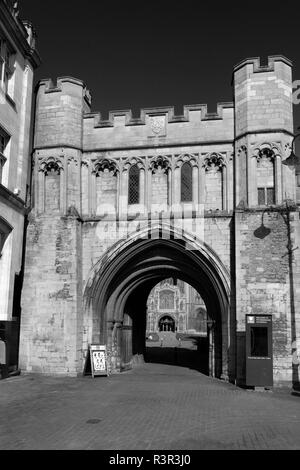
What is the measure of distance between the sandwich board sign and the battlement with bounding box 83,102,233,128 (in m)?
8.05

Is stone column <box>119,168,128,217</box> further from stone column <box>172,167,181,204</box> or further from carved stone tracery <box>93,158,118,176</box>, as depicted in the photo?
stone column <box>172,167,181,204</box>

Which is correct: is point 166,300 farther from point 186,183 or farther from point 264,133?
point 264,133

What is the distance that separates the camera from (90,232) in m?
17.9

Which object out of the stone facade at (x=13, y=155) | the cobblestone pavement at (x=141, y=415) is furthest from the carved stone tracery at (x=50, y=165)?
the cobblestone pavement at (x=141, y=415)

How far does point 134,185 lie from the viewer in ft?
60.1

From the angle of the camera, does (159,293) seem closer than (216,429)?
No

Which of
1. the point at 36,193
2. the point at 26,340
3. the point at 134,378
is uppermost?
the point at 36,193

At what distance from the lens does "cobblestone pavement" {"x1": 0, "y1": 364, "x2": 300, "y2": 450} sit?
26.8 feet

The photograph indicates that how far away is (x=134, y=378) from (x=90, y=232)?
17.4 feet

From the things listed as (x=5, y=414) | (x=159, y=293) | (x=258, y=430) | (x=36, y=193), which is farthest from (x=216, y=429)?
(x=159, y=293)

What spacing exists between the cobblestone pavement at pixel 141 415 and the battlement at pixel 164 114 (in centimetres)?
911

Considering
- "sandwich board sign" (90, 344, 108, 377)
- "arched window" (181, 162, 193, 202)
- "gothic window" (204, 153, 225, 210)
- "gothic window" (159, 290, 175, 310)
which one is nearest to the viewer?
"sandwich board sign" (90, 344, 108, 377)

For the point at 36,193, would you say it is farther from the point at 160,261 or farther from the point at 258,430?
the point at 258,430

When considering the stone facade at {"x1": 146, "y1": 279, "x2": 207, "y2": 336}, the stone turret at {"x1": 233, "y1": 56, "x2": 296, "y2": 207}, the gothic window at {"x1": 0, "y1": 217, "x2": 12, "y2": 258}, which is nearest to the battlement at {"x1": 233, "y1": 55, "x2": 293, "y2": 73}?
the stone turret at {"x1": 233, "y1": 56, "x2": 296, "y2": 207}
